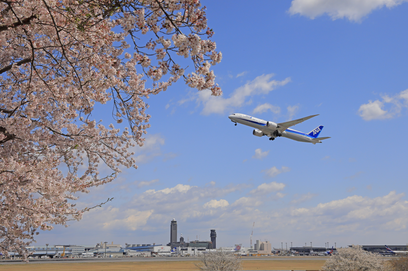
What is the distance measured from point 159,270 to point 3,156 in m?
52.1

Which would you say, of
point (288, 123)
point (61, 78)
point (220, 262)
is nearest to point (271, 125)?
point (288, 123)

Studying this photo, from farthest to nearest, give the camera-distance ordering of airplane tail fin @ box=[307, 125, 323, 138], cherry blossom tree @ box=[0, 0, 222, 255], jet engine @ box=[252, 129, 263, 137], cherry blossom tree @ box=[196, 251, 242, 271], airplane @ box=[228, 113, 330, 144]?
airplane tail fin @ box=[307, 125, 323, 138]
jet engine @ box=[252, 129, 263, 137]
airplane @ box=[228, 113, 330, 144]
cherry blossom tree @ box=[196, 251, 242, 271]
cherry blossom tree @ box=[0, 0, 222, 255]

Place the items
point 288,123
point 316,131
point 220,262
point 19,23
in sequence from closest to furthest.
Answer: point 19,23 < point 220,262 < point 288,123 < point 316,131

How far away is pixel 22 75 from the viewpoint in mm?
13648

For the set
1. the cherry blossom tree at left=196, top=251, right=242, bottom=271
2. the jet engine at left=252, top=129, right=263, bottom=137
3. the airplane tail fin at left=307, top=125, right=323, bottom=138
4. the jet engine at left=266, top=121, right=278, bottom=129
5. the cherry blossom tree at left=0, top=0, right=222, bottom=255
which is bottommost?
the cherry blossom tree at left=196, top=251, right=242, bottom=271

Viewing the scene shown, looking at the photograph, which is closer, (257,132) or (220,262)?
(220,262)

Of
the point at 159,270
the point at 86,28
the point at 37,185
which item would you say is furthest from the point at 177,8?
the point at 159,270

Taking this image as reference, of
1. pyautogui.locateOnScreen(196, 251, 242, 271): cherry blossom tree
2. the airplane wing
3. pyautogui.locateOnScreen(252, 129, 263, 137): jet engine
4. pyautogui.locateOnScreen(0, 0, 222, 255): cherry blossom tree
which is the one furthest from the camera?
pyautogui.locateOnScreen(252, 129, 263, 137): jet engine

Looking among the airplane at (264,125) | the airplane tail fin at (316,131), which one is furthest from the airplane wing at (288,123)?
the airplane tail fin at (316,131)

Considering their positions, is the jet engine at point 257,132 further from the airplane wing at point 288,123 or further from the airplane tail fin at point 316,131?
the airplane tail fin at point 316,131

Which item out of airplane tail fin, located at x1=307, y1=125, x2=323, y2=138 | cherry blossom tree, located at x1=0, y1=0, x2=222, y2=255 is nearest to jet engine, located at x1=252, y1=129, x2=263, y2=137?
airplane tail fin, located at x1=307, y1=125, x2=323, y2=138

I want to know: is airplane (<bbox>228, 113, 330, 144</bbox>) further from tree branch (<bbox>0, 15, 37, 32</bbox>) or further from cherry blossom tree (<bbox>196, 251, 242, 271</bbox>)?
tree branch (<bbox>0, 15, 37, 32</bbox>)

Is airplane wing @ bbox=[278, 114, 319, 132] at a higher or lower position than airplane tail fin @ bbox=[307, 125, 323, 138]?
lower

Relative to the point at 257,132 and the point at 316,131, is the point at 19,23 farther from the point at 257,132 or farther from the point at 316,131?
the point at 316,131
